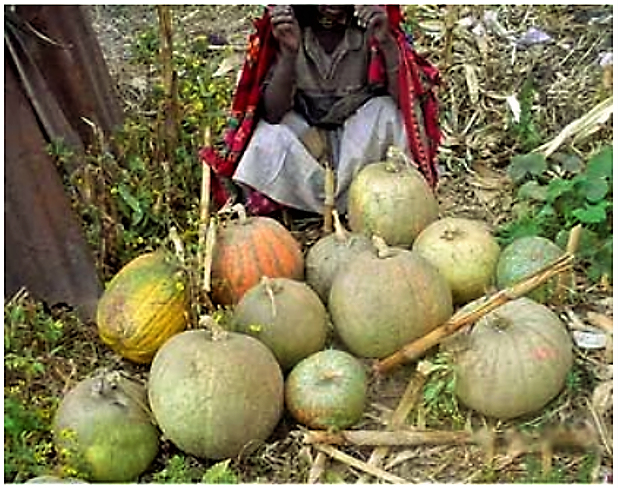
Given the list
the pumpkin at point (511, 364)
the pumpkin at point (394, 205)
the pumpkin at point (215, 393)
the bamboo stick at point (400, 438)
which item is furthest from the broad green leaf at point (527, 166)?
the pumpkin at point (215, 393)

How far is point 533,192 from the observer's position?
174 inches

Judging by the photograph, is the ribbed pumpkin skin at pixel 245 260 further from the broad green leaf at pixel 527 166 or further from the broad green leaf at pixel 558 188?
the broad green leaf at pixel 527 166

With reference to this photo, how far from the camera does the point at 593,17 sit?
19.0 ft

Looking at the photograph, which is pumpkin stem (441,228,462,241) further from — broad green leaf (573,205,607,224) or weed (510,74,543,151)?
weed (510,74,543,151)

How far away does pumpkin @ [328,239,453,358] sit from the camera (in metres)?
3.57

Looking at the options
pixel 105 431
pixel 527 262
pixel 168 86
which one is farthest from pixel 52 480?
pixel 168 86

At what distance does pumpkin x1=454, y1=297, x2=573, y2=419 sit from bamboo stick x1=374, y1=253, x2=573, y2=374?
39mm

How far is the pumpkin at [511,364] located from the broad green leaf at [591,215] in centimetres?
65

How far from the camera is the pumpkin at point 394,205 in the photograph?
4023 millimetres

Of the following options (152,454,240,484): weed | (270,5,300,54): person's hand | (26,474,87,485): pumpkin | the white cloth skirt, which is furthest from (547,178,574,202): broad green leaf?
(26,474,87,485): pumpkin

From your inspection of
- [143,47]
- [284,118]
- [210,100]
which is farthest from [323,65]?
[143,47]

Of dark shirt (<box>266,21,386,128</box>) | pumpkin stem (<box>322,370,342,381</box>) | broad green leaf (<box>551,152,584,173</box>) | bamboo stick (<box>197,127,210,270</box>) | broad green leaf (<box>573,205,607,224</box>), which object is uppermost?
dark shirt (<box>266,21,386,128</box>)

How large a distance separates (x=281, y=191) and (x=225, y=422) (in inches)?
51.2

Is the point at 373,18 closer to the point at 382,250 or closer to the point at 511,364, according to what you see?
the point at 382,250
